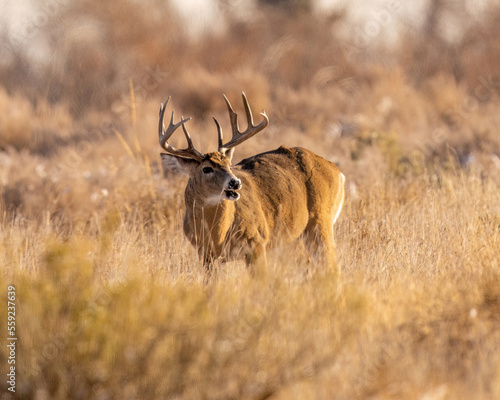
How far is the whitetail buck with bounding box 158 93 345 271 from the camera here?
20.0 feet

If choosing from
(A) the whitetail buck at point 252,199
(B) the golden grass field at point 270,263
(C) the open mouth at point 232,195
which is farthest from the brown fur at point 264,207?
(B) the golden grass field at point 270,263

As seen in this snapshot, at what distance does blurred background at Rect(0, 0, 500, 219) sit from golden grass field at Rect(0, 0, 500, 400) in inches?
4.1

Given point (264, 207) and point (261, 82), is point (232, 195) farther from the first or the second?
point (261, 82)

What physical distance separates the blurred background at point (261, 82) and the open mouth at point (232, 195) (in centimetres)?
378

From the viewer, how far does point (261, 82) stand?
64.6 ft

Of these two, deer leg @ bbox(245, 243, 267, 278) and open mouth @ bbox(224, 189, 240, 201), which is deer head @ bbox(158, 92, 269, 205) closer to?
open mouth @ bbox(224, 189, 240, 201)

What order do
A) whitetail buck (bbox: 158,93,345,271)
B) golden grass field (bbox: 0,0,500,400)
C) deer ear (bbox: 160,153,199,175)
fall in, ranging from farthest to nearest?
1. deer ear (bbox: 160,153,199,175)
2. whitetail buck (bbox: 158,93,345,271)
3. golden grass field (bbox: 0,0,500,400)

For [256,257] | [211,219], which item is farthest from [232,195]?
[256,257]

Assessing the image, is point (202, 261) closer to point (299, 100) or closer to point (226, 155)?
point (226, 155)

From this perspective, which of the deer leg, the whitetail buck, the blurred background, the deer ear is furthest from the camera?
the blurred background

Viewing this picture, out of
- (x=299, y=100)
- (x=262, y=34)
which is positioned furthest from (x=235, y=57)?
(x=299, y=100)

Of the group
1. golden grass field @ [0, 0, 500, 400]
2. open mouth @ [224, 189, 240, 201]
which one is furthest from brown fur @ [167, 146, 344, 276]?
golden grass field @ [0, 0, 500, 400]

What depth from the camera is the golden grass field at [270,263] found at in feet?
11.9

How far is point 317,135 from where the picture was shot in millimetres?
14602
